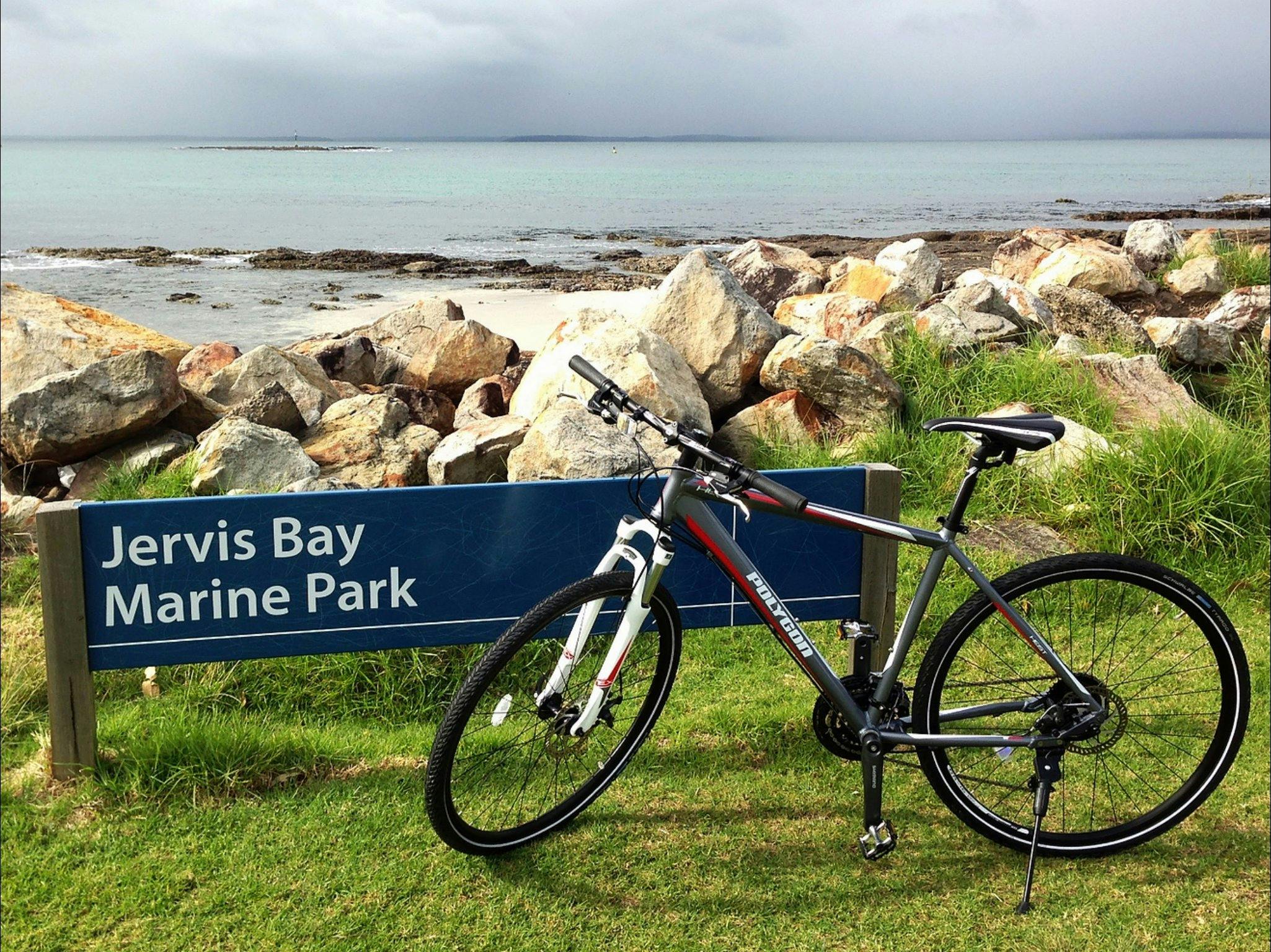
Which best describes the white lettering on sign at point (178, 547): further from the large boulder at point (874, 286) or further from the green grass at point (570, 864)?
the large boulder at point (874, 286)

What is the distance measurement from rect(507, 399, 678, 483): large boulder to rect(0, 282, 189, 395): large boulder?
2.39 meters

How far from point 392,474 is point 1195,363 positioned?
5.50m

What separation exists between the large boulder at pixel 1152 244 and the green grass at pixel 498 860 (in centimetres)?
828

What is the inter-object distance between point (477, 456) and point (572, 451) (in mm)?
812

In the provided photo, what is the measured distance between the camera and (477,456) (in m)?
5.18

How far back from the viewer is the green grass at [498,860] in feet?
9.02

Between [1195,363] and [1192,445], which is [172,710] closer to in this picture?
[1192,445]

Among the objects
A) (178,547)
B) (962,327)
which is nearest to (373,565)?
(178,547)

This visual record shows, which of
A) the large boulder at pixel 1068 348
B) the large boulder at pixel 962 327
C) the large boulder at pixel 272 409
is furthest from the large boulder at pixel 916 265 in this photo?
the large boulder at pixel 272 409

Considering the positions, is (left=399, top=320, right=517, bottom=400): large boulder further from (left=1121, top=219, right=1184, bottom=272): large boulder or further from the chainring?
(left=1121, top=219, right=1184, bottom=272): large boulder

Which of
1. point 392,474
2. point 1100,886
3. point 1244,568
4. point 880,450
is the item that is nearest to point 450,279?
point 392,474

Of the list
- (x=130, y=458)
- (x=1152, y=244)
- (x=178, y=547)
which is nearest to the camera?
(x=178, y=547)

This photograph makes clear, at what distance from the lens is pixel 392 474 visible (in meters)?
5.37

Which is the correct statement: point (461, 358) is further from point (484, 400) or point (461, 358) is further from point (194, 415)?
point (194, 415)
